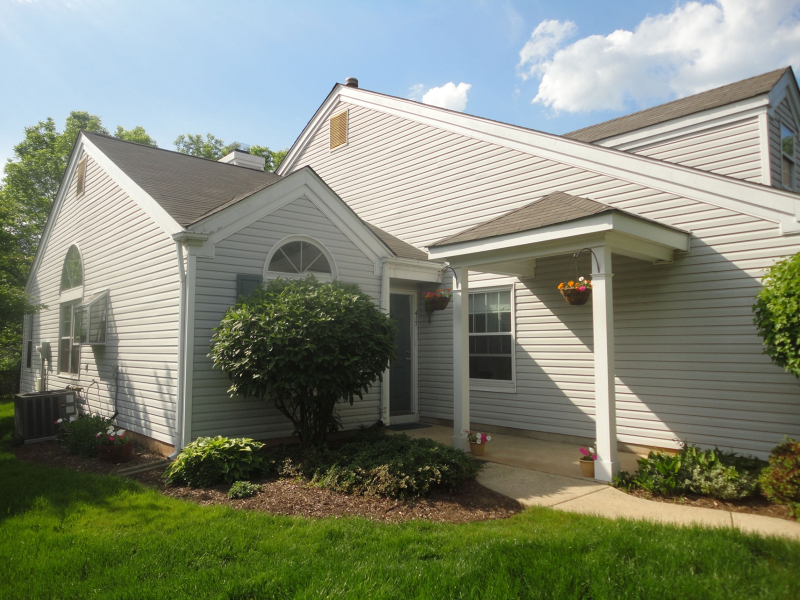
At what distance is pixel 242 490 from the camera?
550 centimetres

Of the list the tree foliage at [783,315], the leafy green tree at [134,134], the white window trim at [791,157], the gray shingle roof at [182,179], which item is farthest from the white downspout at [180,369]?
the leafy green tree at [134,134]

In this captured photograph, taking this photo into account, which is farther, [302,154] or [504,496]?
[302,154]

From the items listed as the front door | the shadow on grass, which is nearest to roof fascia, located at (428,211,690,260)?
the front door

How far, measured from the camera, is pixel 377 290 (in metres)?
9.09

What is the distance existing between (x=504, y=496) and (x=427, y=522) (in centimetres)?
115

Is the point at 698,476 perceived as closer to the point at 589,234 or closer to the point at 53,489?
the point at 589,234

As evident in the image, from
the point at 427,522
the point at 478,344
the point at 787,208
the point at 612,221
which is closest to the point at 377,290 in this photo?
the point at 478,344

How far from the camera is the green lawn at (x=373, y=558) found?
3.17 metres

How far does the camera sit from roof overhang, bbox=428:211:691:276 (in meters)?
5.88

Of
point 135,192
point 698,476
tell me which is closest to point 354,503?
point 698,476

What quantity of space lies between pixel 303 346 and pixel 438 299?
12.7 feet

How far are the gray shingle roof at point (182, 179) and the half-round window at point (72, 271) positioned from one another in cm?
255

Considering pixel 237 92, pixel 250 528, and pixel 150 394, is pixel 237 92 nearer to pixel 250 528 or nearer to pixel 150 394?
pixel 150 394

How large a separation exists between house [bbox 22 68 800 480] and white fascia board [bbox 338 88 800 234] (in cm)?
2
